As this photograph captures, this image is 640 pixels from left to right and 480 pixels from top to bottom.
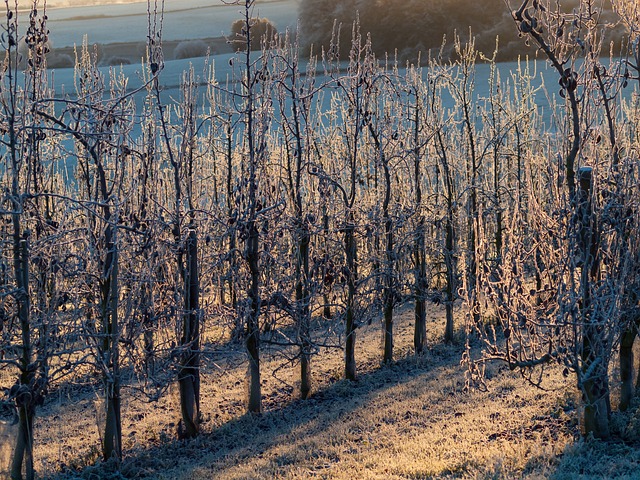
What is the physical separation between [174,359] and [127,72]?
4171cm

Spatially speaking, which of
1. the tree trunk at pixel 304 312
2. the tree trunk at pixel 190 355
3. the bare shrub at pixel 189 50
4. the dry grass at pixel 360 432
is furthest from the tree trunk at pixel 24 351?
the bare shrub at pixel 189 50

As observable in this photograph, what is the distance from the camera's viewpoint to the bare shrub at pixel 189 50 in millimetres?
56469

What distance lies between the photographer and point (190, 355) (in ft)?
35.0

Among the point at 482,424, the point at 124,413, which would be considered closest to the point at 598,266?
the point at 482,424

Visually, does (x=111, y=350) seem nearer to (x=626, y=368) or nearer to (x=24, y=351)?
(x=24, y=351)

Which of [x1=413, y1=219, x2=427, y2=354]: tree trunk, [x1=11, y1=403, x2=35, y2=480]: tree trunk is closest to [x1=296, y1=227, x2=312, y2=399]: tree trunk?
[x1=413, y1=219, x2=427, y2=354]: tree trunk

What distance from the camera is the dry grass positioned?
26.4ft

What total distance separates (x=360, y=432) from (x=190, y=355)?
2.50 metres

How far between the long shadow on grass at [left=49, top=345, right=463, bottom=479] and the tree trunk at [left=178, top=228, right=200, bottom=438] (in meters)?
0.24

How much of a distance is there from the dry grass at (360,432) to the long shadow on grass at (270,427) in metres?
0.02

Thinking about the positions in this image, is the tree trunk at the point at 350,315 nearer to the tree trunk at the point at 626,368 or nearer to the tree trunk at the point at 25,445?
the tree trunk at the point at 626,368

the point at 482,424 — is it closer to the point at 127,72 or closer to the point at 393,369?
the point at 393,369

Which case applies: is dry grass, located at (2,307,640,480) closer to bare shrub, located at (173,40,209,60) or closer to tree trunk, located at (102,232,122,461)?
tree trunk, located at (102,232,122,461)

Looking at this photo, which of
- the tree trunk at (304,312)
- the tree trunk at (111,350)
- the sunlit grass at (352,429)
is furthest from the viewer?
the tree trunk at (304,312)
